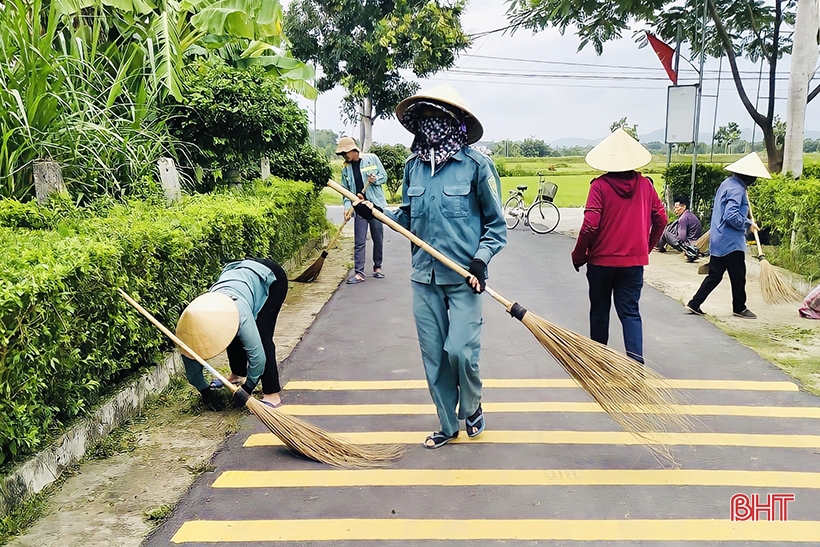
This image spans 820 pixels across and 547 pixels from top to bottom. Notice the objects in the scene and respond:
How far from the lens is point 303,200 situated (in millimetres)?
10578

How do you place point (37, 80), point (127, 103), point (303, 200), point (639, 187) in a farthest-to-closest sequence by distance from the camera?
point (303, 200)
point (127, 103)
point (37, 80)
point (639, 187)

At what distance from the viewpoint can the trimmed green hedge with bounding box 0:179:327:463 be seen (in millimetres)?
3312

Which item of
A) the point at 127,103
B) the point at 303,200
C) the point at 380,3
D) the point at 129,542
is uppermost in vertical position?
the point at 380,3

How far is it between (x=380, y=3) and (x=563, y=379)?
18.7 metres

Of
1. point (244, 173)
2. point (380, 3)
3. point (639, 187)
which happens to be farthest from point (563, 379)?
point (380, 3)

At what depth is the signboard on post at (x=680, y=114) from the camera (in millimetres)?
12523

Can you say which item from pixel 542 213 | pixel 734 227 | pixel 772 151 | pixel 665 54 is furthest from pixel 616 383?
pixel 542 213

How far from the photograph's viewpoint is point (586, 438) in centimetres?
425

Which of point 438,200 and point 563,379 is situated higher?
point 438,200

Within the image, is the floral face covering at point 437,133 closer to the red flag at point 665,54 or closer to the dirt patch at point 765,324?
the dirt patch at point 765,324

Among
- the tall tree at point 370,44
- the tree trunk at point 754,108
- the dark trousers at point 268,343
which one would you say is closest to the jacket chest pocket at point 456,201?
the dark trousers at point 268,343

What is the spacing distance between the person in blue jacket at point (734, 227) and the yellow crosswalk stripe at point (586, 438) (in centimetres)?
303

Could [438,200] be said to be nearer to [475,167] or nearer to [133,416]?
[475,167]

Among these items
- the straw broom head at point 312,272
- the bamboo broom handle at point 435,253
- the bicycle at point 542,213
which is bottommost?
the straw broom head at point 312,272
